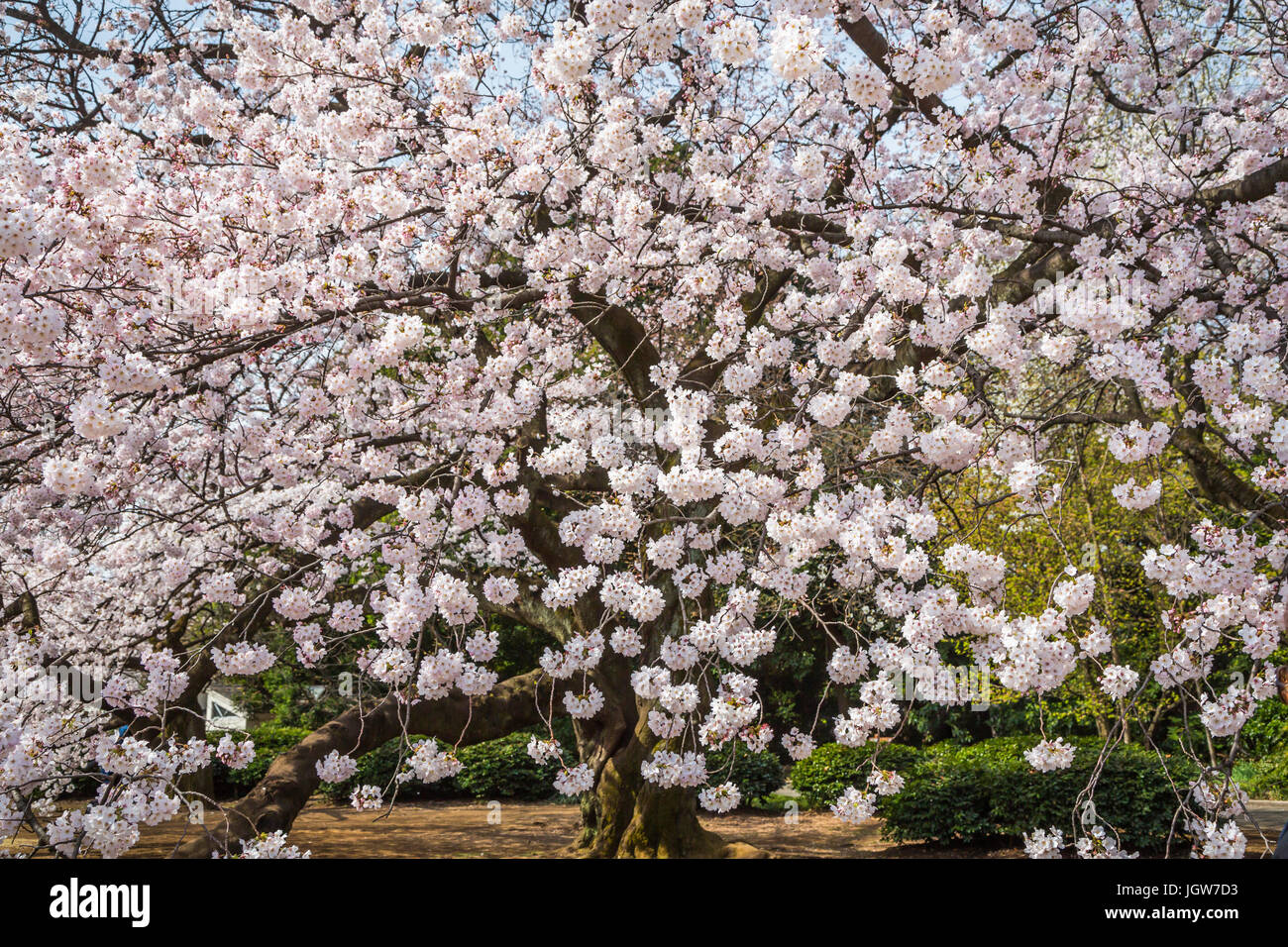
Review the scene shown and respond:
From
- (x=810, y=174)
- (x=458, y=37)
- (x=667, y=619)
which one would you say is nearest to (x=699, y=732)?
(x=810, y=174)

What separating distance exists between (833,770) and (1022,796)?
2.60 meters

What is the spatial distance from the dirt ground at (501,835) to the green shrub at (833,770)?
0.35 metres

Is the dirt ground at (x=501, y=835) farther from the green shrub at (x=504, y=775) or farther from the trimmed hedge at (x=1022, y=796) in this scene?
the green shrub at (x=504, y=775)

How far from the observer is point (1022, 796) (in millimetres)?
8523

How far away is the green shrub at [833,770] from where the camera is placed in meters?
10.3

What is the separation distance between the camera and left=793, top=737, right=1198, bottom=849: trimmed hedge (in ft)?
26.6

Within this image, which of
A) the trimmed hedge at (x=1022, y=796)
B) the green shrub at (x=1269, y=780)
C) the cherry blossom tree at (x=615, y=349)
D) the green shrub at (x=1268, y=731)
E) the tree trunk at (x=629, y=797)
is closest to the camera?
the cherry blossom tree at (x=615, y=349)

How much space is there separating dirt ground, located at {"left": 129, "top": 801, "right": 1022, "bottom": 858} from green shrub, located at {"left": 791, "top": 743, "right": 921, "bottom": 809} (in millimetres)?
348

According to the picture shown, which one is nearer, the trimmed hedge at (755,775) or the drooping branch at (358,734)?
the drooping branch at (358,734)

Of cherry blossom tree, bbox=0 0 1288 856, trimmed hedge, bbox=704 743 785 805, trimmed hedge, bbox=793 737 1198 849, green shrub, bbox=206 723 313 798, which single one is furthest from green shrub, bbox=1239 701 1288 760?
green shrub, bbox=206 723 313 798

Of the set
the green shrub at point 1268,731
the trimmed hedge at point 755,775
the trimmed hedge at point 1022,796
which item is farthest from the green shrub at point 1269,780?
the trimmed hedge at point 755,775

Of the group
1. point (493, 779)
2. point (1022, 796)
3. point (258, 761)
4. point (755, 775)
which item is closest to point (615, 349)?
point (1022, 796)

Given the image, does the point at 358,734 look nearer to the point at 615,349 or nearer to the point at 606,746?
the point at 606,746

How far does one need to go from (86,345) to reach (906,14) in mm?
4095
